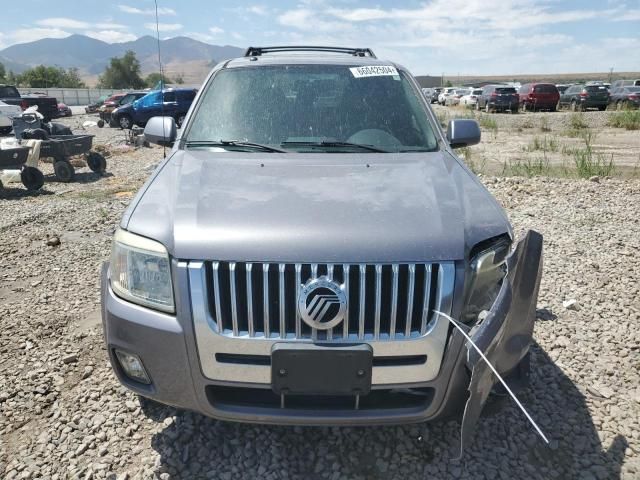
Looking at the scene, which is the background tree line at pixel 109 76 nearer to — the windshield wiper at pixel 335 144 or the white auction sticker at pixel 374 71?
the white auction sticker at pixel 374 71

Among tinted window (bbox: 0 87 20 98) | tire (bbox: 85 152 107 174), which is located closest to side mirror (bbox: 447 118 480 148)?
tire (bbox: 85 152 107 174)

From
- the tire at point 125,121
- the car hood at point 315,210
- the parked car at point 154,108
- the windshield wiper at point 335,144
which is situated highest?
the windshield wiper at point 335,144

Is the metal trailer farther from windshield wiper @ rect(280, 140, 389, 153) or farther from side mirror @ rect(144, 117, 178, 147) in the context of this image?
windshield wiper @ rect(280, 140, 389, 153)

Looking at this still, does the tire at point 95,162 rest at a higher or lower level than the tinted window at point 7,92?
lower

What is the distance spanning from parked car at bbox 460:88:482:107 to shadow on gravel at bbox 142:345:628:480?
3703cm

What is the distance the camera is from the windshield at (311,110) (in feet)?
10.3

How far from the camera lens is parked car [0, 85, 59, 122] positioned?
2353cm

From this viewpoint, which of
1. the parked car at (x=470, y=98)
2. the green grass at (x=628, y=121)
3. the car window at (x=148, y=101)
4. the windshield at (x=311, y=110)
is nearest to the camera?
the windshield at (x=311, y=110)

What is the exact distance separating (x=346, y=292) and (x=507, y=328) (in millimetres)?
673

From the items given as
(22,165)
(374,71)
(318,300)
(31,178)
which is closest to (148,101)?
(22,165)

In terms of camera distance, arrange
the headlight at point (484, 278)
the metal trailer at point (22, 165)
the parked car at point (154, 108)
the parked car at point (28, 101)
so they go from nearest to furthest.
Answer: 1. the headlight at point (484, 278)
2. the metal trailer at point (22, 165)
3. the parked car at point (154, 108)
4. the parked car at point (28, 101)

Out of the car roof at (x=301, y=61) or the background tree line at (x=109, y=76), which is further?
the background tree line at (x=109, y=76)

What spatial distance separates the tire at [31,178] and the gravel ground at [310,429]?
5.15 m

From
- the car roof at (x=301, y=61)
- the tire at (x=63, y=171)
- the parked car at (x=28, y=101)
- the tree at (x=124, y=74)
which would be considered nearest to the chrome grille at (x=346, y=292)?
the car roof at (x=301, y=61)
